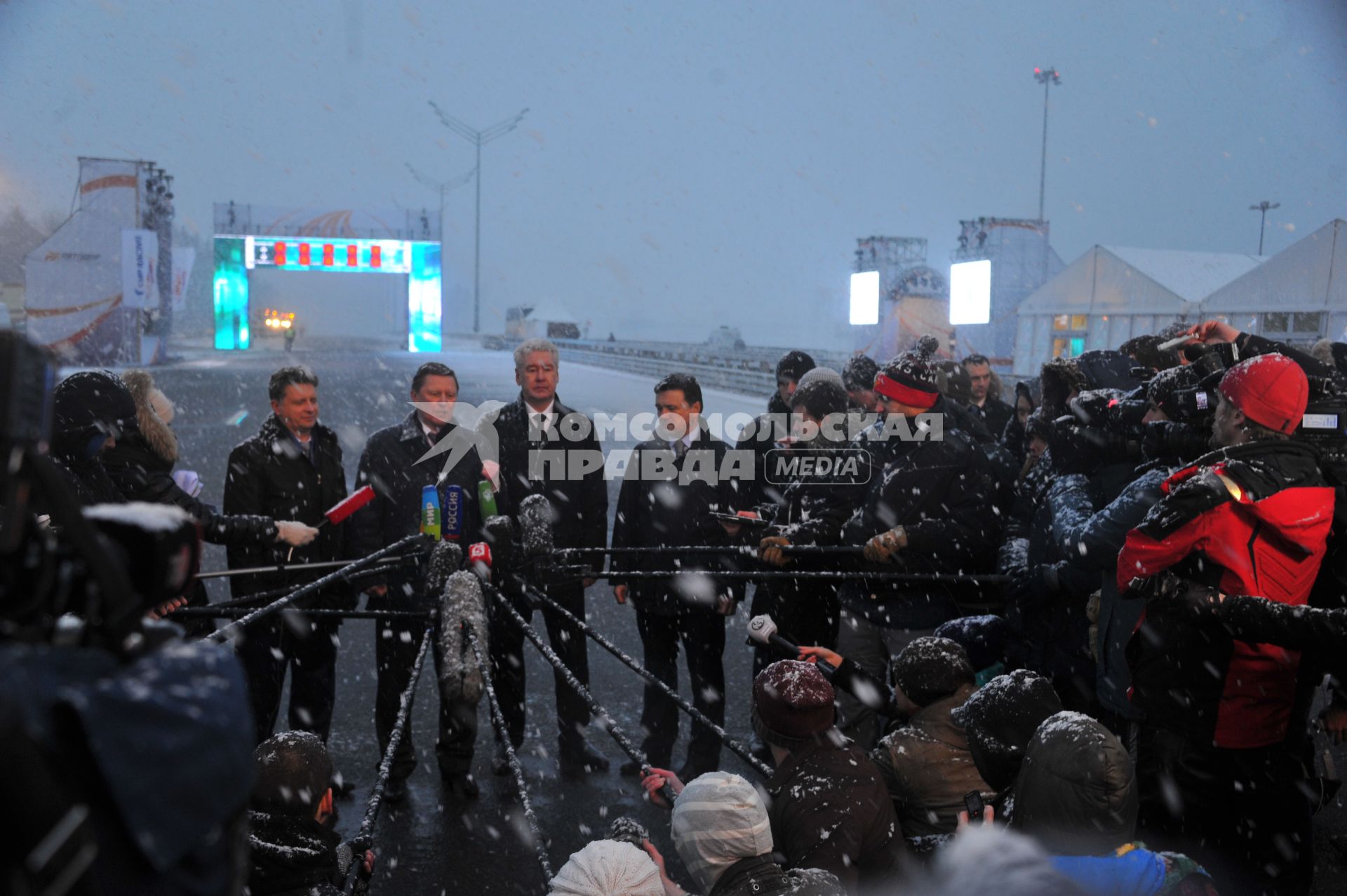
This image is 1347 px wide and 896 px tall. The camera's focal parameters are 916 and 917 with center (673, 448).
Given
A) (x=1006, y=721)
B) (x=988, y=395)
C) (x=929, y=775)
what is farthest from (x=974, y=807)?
(x=988, y=395)

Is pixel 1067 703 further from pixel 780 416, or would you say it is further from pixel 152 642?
pixel 152 642

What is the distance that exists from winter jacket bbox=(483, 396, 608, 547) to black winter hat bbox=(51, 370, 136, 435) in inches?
74.6

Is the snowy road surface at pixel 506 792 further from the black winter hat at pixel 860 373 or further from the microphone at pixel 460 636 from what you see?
the black winter hat at pixel 860 373

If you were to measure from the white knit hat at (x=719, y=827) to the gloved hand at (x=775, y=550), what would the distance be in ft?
6.73

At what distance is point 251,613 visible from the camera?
2783mm

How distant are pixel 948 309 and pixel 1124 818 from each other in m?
33.5

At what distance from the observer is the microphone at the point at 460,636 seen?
2.73 meters

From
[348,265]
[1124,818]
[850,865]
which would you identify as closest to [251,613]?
[850,865]

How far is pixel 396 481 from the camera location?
482cm

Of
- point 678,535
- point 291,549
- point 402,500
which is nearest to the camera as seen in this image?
point 291,549

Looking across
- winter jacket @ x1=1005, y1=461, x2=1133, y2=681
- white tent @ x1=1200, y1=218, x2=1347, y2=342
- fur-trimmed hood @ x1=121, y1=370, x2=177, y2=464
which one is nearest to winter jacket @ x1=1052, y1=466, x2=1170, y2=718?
winter jacket @ x1=1005, y1=461, x2=1133, y2=681

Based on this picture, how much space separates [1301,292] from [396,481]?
18716mm

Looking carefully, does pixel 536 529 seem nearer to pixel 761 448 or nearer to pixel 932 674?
pixel 932 674

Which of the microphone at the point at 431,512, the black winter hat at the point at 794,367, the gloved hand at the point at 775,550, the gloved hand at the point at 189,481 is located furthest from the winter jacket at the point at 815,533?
the gloved hand at the point at 189,481
